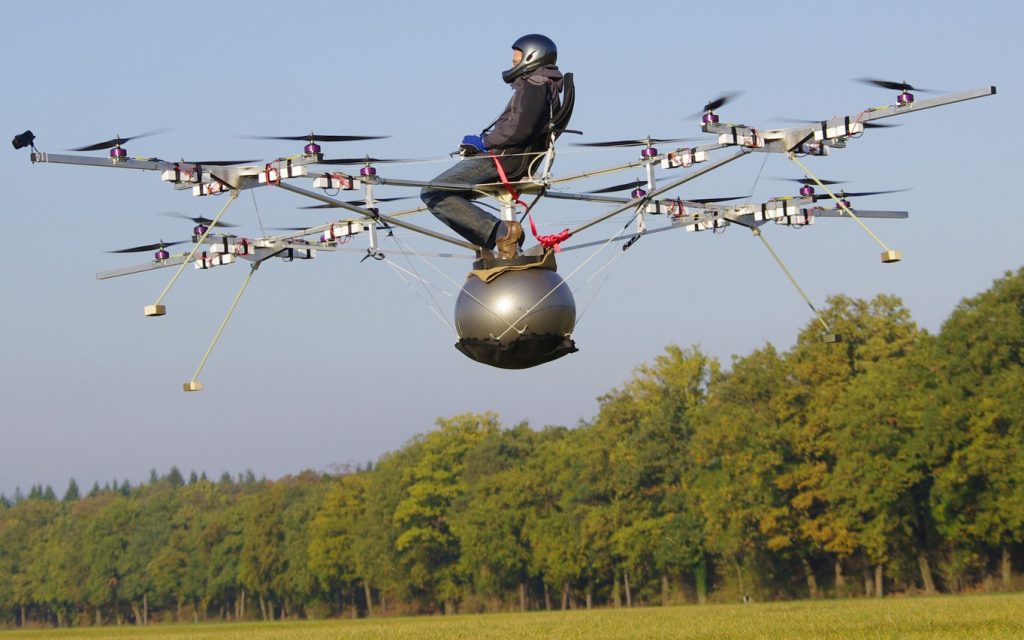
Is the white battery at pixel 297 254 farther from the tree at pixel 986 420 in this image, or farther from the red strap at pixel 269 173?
the tree at pixel 986 420

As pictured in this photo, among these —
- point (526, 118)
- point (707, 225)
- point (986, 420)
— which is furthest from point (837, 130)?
point (986, 420)

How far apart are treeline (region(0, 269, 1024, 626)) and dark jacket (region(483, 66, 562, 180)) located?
6833cm

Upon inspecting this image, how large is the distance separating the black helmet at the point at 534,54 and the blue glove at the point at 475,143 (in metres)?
1.00

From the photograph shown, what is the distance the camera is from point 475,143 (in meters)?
20.8

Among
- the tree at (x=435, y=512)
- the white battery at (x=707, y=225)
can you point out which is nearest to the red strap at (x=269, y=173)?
the white battery at (x=707, y=225)

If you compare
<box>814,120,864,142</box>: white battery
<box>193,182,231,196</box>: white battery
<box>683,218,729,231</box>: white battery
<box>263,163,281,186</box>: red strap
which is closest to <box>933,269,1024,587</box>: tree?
<box>683,218,729,231</box>: white battery

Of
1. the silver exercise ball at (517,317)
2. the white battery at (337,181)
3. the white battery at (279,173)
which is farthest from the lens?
the white battery at (337,181)

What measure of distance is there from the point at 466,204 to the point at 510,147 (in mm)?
1022

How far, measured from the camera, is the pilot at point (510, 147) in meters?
20.4

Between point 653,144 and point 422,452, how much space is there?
130m

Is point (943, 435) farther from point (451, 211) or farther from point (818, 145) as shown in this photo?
Result: point (451, 211)

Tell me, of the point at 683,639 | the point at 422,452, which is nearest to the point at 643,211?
the point at 683,639

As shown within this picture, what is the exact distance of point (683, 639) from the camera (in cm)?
4122

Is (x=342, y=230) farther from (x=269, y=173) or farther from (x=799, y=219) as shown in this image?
(x=269, y=173)
